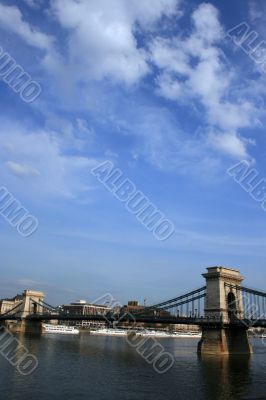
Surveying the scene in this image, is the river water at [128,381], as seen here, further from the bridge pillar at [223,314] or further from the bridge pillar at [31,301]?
the bridge pillar at [31,301]

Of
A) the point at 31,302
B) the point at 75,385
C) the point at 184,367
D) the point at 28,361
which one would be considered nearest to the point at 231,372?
the point at 184,367

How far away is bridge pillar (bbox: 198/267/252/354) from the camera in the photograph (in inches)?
2443

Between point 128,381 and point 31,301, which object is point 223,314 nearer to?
point 128,381

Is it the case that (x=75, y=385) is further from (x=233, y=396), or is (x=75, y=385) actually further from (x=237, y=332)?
(x=237, y=332)

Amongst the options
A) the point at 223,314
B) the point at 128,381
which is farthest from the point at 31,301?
the point at 128,381

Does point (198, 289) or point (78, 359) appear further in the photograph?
point (198, 289)

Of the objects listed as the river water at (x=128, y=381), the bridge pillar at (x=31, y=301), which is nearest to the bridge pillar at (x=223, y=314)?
the river water at (x=128, y=381)

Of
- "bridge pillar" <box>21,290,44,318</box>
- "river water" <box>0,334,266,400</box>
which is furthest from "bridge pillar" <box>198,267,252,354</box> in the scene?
"bridge pillar" <box>21,290,44,318</box>

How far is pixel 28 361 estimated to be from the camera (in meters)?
49.7

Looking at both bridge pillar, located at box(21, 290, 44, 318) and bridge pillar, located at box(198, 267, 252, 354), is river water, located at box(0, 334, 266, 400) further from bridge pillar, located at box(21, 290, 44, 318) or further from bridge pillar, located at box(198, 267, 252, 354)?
bridge pillar, located at box(21, 290, 44, 318)

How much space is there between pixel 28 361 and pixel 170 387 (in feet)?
65.4

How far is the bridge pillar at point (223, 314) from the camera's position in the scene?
62062mm

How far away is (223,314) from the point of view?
63938mm

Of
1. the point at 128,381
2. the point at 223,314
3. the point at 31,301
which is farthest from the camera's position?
the point at 31,301
